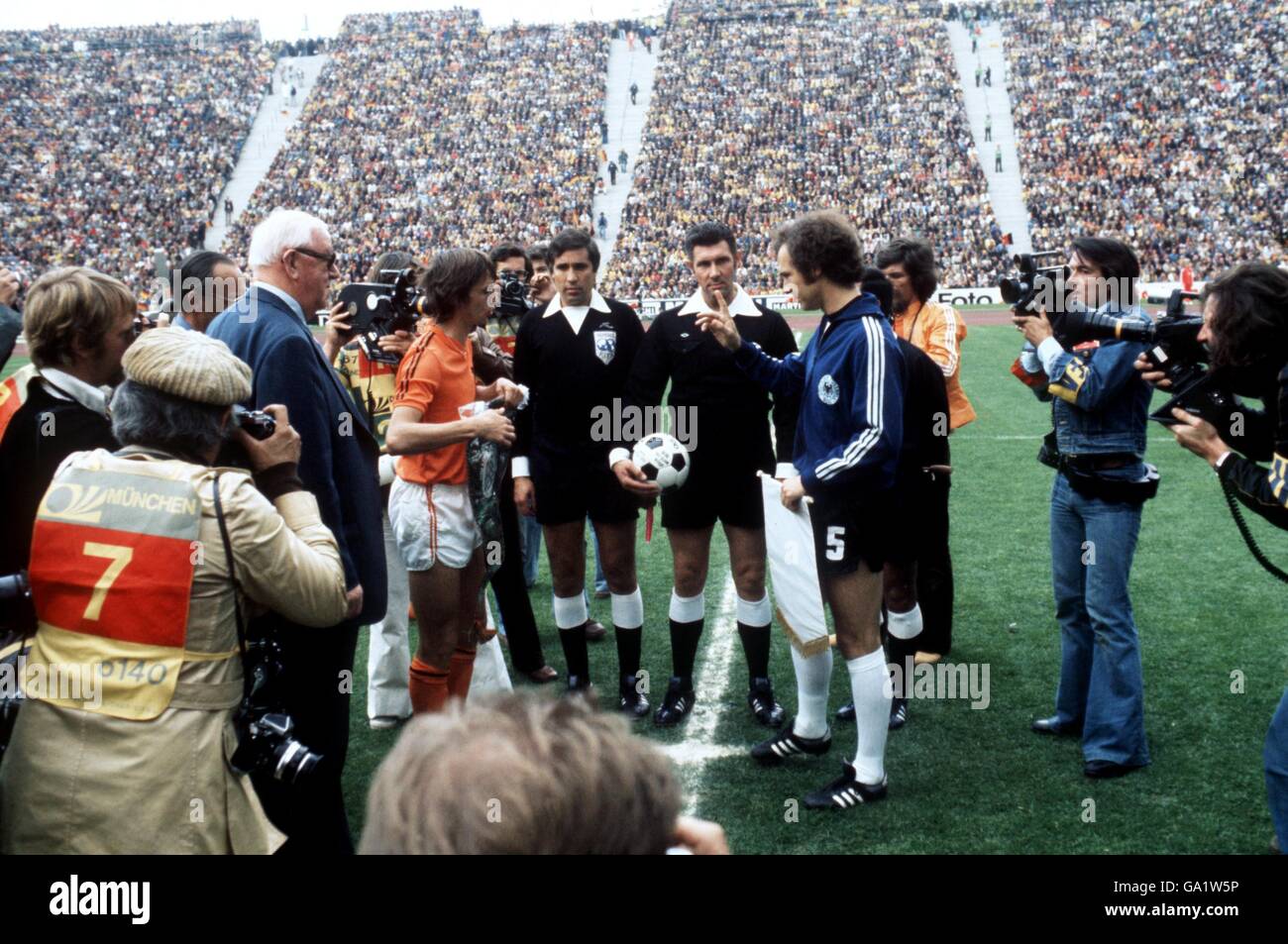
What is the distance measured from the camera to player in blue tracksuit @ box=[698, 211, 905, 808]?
3953 millimetres

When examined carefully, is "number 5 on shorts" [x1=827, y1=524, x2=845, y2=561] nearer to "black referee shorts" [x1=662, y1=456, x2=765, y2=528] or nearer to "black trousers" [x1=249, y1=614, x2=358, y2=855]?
"black referee shorts" [x1=662, y1=456, x2=765, y2=528]

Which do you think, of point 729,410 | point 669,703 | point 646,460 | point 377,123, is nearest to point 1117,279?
point 729,410

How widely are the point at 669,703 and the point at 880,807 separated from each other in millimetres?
1260

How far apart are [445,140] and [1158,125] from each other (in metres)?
28.4

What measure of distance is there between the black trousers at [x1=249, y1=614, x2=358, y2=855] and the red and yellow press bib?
3.07ft

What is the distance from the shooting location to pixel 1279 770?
326cm

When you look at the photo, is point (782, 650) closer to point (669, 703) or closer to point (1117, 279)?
point (669, 703)

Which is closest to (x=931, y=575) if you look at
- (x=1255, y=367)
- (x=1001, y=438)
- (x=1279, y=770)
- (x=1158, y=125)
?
(x=1279, y=770)

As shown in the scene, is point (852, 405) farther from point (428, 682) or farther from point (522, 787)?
point (522, 787)

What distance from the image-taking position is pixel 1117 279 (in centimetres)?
422

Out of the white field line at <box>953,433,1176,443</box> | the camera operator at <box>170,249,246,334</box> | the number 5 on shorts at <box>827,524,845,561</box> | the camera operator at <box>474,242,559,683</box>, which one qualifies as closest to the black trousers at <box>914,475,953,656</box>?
the number 5 on shorts at <box>827,524,845,561</box>
